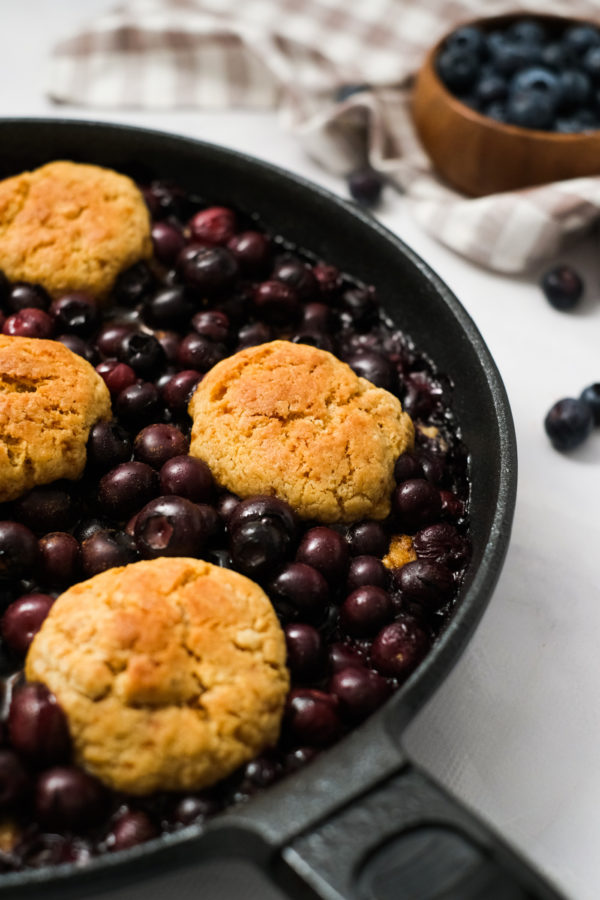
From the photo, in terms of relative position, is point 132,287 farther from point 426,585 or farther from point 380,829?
point 380,829

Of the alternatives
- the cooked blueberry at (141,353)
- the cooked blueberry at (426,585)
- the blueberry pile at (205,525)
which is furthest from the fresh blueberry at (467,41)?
the cooked blueberry at (426,585)

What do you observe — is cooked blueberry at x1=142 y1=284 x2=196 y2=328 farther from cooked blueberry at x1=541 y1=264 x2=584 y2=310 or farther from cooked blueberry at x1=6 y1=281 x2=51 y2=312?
cooked blueberry at x1=541 y1=264 x2=584 y2=310

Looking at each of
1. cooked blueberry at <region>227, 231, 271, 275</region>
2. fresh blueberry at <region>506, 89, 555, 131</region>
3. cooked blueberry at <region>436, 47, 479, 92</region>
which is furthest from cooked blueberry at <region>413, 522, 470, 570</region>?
cooked blueberry at <region>436, 47, 479, 92</region>

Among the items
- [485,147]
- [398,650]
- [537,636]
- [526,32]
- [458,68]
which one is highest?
[526,32]

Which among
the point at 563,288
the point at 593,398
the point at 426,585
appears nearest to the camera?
the point at 426,585

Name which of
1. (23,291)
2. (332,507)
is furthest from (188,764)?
(23,291)

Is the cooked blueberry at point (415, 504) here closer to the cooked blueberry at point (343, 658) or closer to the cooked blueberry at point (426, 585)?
the cooked blueberry at point (426, 585)

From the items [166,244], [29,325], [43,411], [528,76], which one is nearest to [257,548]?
[43,411]
